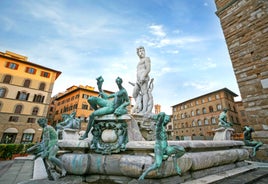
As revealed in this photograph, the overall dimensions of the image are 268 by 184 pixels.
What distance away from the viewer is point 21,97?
80.7 feet

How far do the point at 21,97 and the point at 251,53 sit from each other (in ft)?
103

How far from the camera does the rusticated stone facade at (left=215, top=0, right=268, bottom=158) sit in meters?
5.02

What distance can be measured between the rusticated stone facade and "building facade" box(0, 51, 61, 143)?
28472 mm

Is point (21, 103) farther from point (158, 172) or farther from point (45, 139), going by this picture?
point (158, 172)

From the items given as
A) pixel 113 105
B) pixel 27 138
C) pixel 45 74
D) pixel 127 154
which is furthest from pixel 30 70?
pixel 127 154

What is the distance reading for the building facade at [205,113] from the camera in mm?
33062

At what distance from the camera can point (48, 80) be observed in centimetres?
2772

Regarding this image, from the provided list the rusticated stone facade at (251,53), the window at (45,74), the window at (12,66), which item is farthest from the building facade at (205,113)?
the window at (12,66)

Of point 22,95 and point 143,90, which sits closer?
point 143,90

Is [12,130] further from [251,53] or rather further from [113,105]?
[251,53]

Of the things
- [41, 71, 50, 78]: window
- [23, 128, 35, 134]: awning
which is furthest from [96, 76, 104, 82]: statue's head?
[41, 71, 50, 78]: window

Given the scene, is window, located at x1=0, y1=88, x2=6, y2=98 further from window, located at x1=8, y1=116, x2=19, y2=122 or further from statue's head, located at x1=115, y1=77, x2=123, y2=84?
statue's head, located at x1=115, y1=77, x2=123, y2=84

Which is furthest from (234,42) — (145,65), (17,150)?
(17,150)

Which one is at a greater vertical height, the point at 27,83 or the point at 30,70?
the point at 30,70
